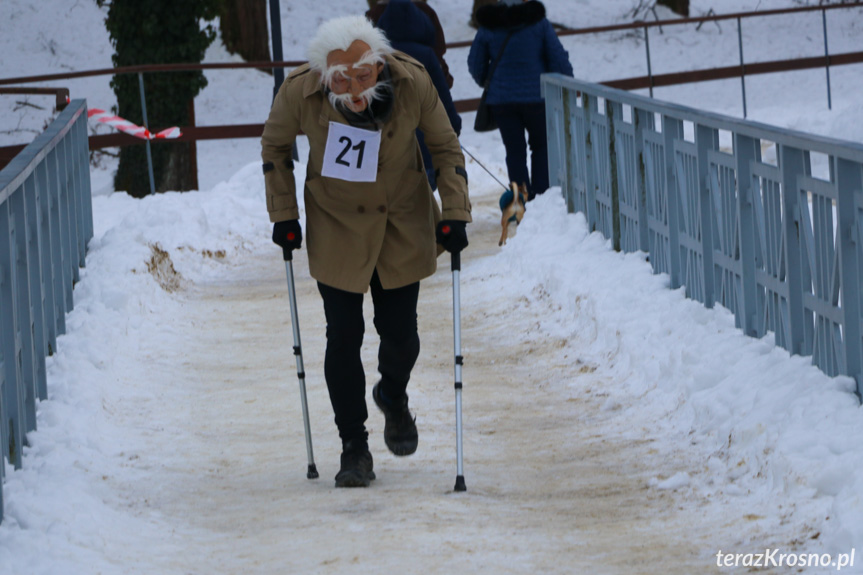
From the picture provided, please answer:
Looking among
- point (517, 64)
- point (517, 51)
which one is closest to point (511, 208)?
point (517, 64)

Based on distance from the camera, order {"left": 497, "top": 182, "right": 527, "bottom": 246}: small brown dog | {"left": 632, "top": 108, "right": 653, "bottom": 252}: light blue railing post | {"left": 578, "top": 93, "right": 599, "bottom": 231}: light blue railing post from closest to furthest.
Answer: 1. {"left": 632, "top": 108, "right": 653, "bottom": 252}: light blue railing post
2. {"left": 578, "top": 93, "right": 599, "bottom": 231}: light blue railing post
3. {"left": 497, "top": 182, "right": 527, "bottom": 246}: small brown dog

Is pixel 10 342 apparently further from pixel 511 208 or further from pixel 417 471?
pixel 511 208

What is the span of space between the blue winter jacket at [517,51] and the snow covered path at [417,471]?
2560mm

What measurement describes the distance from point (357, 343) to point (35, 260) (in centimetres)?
210

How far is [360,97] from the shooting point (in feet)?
15.9

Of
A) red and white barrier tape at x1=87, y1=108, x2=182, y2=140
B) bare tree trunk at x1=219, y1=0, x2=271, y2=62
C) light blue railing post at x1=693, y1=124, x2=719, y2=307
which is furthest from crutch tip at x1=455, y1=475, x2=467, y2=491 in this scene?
bare tree trunk at x1=219, y1=0, x2=271, y2=62

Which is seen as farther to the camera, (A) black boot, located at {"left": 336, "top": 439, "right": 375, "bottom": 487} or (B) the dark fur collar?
(B) the dark fur collar

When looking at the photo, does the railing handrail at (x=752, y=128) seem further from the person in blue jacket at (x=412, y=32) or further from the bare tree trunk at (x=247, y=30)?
the bare tree trunk at (x=247, y=30)

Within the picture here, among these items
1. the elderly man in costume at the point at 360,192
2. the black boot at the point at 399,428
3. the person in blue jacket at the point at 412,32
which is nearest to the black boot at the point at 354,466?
the elderly man in costume at the point at 360,192

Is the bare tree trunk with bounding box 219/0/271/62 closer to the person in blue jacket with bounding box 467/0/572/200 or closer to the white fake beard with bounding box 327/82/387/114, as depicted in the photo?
the person in blue jacket with bounding box 467/0/572/200

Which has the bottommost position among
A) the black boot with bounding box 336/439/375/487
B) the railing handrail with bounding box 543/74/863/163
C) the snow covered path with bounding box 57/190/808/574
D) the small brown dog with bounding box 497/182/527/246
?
the snow covered path with bounding box 57/190/808/574

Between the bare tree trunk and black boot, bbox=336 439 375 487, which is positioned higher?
the bare tree trunk

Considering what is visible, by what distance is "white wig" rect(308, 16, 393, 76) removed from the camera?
15.8 feet

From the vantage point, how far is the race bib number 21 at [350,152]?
489 cm
